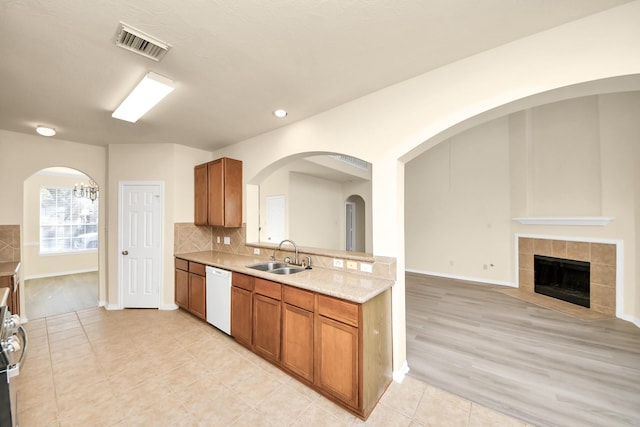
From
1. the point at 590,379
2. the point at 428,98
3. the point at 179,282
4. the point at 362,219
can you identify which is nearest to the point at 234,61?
the point at 428,98

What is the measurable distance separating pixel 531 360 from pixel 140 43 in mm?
4449

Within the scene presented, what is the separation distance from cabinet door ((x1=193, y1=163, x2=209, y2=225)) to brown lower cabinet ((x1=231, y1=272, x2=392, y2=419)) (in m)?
1.94

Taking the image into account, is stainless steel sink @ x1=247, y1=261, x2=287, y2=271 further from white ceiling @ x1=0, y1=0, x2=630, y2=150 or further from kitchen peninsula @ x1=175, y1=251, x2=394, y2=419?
white ceiling @ x1=0, y1=0, x2=630, y2=150

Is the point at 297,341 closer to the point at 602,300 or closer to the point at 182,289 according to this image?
the point at 182,289

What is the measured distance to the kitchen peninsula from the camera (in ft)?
6.08

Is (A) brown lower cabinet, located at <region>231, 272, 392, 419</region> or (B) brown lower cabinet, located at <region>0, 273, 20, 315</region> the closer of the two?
(A) brown lower cabinet, located at <region>231, 272, 392, 419</region>

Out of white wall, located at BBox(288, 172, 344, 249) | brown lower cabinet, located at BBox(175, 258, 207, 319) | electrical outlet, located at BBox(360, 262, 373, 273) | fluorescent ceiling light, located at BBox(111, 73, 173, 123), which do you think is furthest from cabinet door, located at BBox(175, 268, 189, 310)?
white wall, located at BBox(288, 172, 344, 249)

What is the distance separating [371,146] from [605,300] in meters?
4.60

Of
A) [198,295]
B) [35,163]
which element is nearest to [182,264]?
[198,295]

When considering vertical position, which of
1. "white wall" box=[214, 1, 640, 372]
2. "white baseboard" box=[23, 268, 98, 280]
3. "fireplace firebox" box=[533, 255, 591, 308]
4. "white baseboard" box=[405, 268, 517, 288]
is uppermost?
"white wall" box=[214, 1, 640, 372]

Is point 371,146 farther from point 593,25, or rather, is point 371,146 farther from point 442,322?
point 442,322

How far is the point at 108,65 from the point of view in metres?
1.99

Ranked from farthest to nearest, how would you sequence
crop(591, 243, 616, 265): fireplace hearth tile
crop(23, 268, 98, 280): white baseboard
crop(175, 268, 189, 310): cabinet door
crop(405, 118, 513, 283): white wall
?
1. crop(23, 268, 98, 280): white baseboard
2. crop(405, 118, 513, 283): white wall
3. crop(591, 243, 616, 265): fireplace hearth tile
4. crop(175, 268, 189, 310): cabinet door

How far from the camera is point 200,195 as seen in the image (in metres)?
4.16
